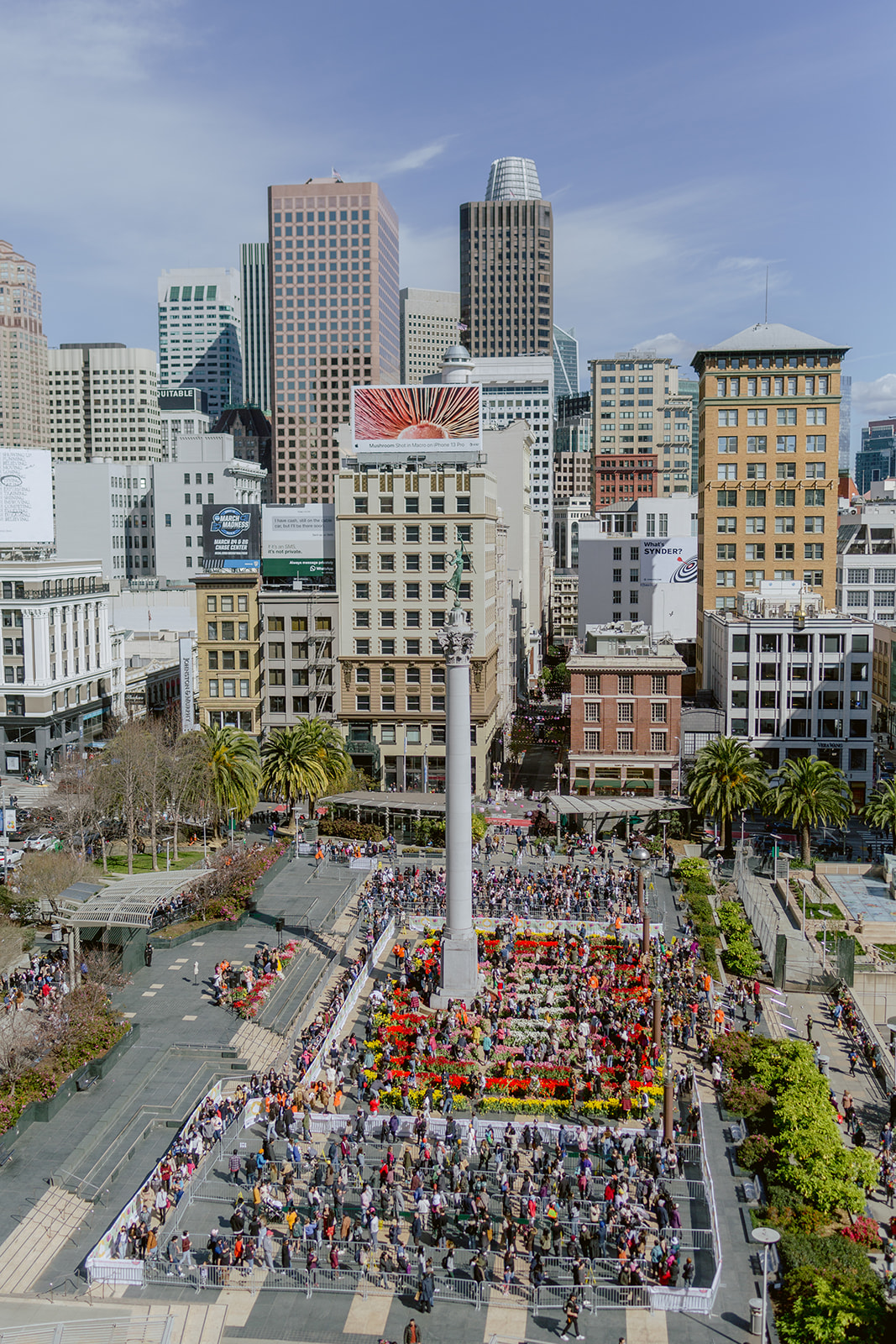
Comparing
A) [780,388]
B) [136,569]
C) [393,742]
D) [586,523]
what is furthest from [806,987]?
[136,569]

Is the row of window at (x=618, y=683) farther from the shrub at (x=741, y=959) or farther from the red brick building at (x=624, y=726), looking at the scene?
the shrub at (x=741, y=959)

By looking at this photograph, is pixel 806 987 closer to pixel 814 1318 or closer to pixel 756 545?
pixel 814 1318

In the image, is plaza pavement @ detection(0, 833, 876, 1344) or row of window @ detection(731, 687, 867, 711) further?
row of window @ detection(731, 687, 867, 711)

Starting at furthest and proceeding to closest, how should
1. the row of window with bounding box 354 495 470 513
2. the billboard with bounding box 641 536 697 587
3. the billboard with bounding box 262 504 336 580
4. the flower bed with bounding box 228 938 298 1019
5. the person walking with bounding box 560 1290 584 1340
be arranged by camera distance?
1. the billboard with bounding box 641 536 697 587
2. the billboard with bounding box 262 504 336 580
3. the row of window with bounding box 354 495 470 513
4. the flower bed with bounding box 228 938 298 1019
5. the person walking with bounding box 560 1290 584 1340

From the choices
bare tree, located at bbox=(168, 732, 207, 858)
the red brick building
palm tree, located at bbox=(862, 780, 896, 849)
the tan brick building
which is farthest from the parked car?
palm tree, located at bbox=(862, 780, 896, 849)

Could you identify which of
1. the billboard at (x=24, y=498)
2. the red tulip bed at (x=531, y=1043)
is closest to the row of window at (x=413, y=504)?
the billboard at (x=24, y=498)

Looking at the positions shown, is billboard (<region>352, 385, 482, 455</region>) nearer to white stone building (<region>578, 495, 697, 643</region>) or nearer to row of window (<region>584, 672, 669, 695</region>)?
row of window (<region>584, 672, 669, 695</region>)
